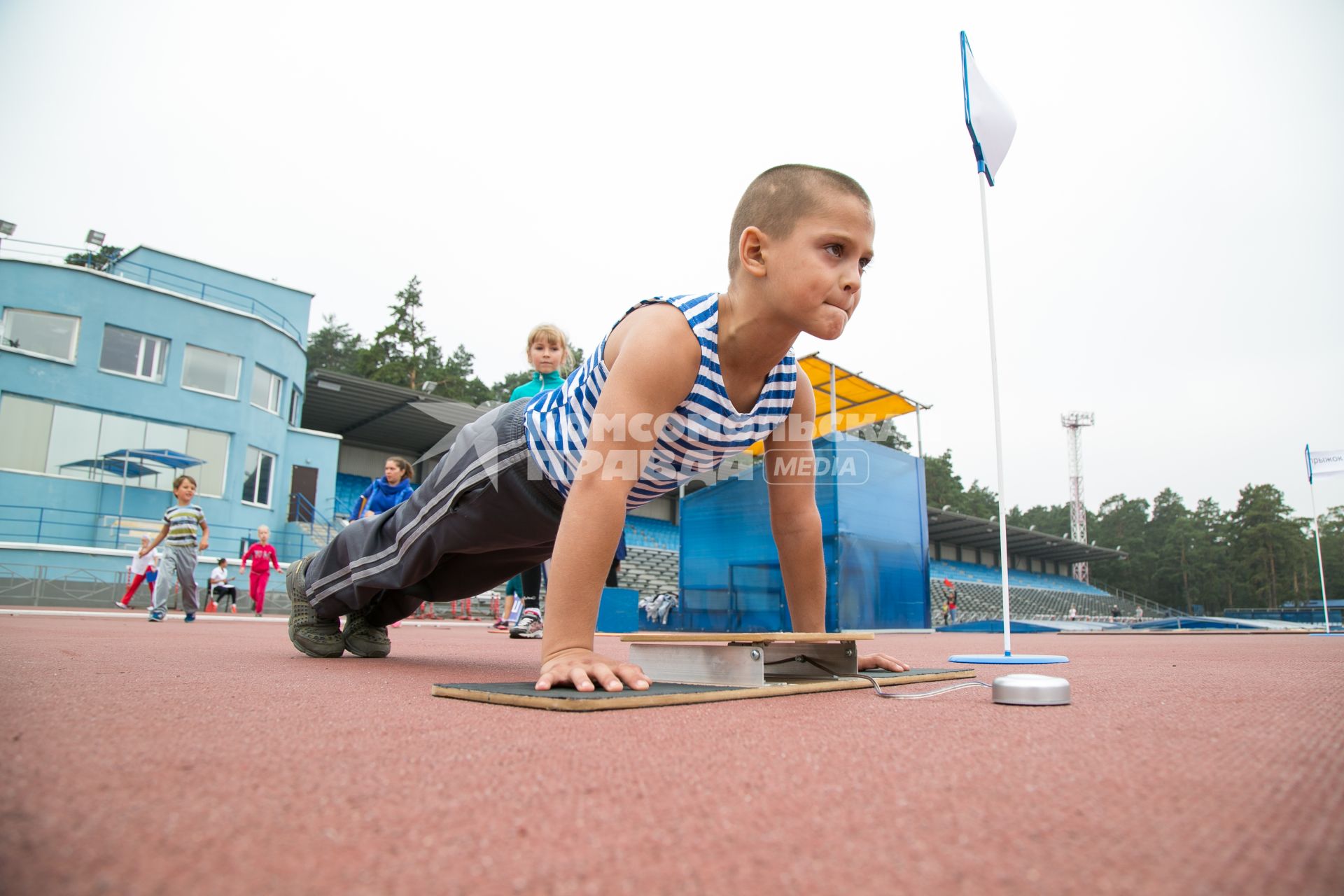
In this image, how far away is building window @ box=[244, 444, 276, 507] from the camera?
17969mm

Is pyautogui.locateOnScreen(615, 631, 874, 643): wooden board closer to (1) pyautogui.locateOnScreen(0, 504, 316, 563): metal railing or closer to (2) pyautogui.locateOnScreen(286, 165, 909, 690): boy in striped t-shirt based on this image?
(2) pyautogui.locateOnScreen(286, 165, 909, 690): boy in striped t-shirt

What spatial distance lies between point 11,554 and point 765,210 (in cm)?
1705

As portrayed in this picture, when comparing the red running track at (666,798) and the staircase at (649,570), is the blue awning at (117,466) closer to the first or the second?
the staircase at (649,570)

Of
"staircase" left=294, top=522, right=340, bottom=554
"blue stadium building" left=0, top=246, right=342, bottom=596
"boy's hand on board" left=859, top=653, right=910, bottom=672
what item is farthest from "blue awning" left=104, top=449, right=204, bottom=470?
"boy's hand on board" left=859, top=653, right=910, bottom=672

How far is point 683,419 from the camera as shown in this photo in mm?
1921

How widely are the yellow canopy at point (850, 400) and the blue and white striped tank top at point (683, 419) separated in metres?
9.96

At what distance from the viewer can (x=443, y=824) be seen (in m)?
0.64

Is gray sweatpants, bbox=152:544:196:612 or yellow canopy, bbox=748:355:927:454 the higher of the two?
yellow canopy, bbox=748:355:927:454

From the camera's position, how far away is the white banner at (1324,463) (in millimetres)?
10508

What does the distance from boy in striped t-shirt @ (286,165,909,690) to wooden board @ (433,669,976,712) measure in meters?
0.06

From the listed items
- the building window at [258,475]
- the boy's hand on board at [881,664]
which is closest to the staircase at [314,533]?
the building window at [258,475]

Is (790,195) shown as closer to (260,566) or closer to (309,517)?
(260,566)

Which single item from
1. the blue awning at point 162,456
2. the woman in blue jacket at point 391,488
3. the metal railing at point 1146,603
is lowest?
the metal railing at point 1146,603

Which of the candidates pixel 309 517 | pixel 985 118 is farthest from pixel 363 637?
pixel 309 517
